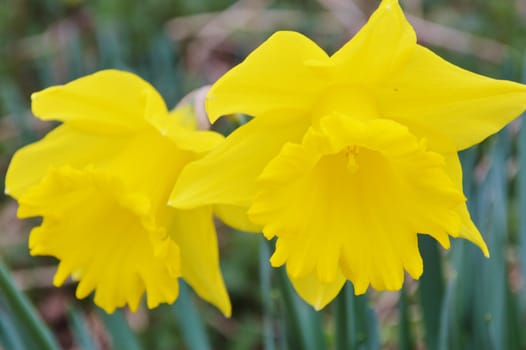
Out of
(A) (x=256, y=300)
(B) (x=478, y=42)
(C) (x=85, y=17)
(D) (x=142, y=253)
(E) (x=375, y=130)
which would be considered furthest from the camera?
(C) (x=85, y=17)


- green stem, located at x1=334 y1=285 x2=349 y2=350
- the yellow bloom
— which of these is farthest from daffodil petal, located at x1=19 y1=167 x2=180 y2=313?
green stem, located at x1=334 y1=285 x2=349 y2=350

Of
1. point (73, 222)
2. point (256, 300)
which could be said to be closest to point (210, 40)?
point (256, 300)

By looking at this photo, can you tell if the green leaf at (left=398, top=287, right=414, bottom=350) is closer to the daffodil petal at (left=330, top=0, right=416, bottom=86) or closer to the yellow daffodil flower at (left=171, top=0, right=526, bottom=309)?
the yellow daffodil flower at (left=171, top=0, right=526, bottom=309)

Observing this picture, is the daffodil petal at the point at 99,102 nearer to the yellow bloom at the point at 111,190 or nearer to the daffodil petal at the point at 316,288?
the yellow bloom at the point at 111,190

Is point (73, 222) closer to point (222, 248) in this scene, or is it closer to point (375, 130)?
point (375, 130)

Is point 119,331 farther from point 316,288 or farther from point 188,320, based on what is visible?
point 316,288

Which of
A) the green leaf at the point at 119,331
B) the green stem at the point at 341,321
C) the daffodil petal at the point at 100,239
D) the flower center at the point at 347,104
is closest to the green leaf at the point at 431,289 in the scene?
the green stem at the point at 341,321

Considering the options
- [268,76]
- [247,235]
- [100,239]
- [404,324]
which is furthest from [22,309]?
[247,235]
